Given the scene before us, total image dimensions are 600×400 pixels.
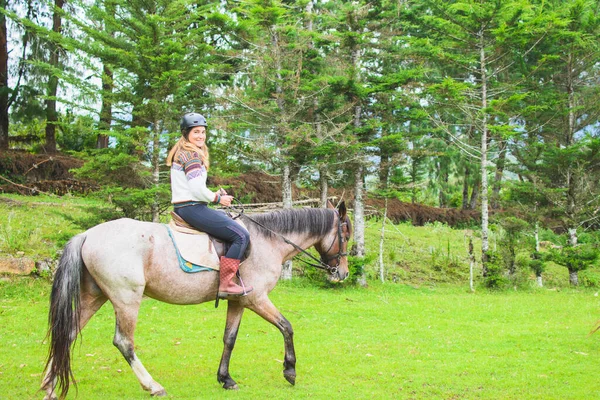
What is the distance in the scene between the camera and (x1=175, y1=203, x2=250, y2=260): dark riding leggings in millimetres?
5750

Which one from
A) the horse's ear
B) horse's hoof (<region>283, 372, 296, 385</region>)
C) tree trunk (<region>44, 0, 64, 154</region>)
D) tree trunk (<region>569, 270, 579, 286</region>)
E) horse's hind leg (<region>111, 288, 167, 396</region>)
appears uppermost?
tree trunk (<region>44, 0, 64, 154</region>)

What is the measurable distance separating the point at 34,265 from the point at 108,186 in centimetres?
220

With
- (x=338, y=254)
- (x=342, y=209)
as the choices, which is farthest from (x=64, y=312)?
(x=342, y=209)

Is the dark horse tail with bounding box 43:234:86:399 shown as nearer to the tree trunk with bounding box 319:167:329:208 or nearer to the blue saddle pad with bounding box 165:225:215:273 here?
the blue saddle pad with bounding box 165:225:215:273

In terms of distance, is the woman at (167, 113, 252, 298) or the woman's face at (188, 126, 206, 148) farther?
the woman's face at (188, 126, 206, 148)

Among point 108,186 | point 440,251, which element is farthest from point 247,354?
point 440,251

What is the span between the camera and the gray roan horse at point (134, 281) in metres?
5.20

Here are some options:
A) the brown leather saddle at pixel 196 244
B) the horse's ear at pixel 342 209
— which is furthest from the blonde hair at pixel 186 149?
the horse's ear at pixel 342 209

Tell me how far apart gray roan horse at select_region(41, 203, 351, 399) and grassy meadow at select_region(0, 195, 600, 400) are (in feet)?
2.20

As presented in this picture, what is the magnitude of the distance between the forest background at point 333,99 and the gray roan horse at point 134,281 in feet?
16.7

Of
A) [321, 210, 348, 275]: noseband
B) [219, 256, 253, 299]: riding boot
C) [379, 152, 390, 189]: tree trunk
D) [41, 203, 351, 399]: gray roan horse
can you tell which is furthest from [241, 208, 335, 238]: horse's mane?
[379, 152, 390, 189]: tree trunk

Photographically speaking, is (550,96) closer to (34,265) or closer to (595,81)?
(595,81)

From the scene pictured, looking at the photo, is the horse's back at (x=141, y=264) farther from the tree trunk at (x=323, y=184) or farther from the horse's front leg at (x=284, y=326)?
the tree trunk at (x=323, y=184)

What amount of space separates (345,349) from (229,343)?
2416 millimetres
